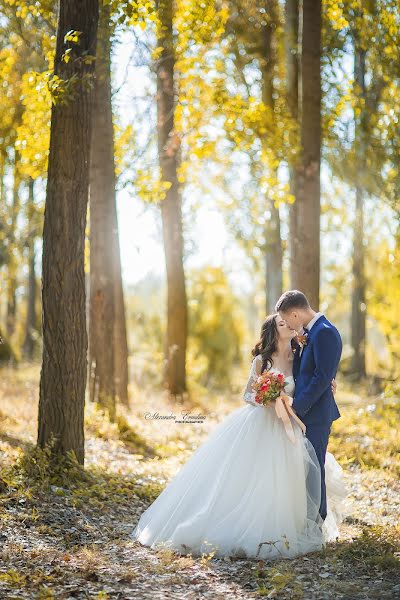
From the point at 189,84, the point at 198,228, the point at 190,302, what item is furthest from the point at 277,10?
the point at 190,302

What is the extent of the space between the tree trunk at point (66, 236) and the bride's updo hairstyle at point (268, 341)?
2166mm

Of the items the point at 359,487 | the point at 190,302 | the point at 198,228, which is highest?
the point at 198,228

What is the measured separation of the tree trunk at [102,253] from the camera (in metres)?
11.8

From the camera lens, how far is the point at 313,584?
5277 millimetres

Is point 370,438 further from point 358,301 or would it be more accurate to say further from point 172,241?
point 358,301

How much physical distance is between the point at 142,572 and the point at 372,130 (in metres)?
10.5

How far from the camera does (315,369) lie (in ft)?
20.9

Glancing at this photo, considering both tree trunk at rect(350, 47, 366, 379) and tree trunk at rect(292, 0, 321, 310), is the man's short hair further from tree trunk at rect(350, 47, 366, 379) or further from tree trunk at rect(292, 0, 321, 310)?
tree trunk at rect(350, 47, 366, 379)

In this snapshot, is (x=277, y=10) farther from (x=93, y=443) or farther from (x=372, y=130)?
(x=93, y=443)

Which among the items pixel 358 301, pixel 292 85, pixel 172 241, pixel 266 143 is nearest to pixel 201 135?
pixel 266 143

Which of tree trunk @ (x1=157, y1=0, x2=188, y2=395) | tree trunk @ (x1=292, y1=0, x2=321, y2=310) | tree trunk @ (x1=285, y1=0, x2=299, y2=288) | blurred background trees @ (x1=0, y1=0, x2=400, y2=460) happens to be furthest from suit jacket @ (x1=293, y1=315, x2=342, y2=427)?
tree trunk @ (x1=157, y1=0, x2=188, y2=395)

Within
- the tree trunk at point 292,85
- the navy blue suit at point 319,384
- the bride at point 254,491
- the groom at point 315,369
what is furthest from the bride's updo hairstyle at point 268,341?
the tree trunk at point 292,85

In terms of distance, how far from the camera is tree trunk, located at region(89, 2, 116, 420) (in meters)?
11.8
